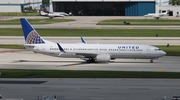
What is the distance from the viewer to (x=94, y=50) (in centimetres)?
6462

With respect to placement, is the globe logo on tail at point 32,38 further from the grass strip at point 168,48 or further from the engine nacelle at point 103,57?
the grass strip at point 168,48

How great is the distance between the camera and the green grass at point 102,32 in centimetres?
10838

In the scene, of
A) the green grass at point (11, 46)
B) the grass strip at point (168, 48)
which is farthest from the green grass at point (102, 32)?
the grass strip at point (168, 48)

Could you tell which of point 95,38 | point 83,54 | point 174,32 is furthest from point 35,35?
point 174,32

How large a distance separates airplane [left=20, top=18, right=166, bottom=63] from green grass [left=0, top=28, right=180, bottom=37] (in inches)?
1621

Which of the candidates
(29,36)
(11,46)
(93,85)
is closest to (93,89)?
(93,85)

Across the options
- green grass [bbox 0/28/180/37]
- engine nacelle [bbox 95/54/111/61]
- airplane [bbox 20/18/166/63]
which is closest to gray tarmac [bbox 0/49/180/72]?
engine nacelle [bbox 95/54/111/61]

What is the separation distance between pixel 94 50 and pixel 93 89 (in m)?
23.7

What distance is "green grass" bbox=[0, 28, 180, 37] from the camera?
10838 centimetres

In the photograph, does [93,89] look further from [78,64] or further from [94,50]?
[94,50]

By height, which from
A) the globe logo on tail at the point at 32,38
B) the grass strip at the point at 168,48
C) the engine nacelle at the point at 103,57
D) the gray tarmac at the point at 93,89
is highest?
the globe logo on tail at the point at 32,38

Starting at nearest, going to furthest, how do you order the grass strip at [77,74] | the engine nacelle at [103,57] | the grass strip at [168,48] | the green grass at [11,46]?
the grass strip at [77,74] < the engine nacelle at [103,57] < the grass strip at [168,48] < the green grass at [11,46]

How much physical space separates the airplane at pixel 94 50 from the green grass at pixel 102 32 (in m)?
41.2

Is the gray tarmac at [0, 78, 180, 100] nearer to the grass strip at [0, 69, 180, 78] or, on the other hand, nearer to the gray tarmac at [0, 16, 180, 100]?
the gray tarmac at [0, 16, 180, 100]
